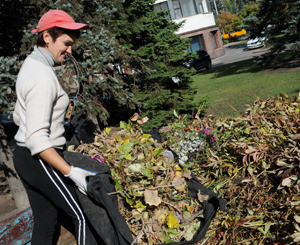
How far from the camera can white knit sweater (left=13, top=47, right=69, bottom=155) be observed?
176cm

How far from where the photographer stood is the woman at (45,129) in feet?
5.84

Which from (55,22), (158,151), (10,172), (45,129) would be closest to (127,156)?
(158,151)

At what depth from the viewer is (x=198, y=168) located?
9.67 ft

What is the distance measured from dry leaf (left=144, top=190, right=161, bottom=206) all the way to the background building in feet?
91.5

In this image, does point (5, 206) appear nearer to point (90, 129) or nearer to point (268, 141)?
point (90, 129)

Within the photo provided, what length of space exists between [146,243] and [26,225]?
1.38m

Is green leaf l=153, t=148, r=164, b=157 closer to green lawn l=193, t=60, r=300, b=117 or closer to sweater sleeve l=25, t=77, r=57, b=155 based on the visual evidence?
sweater sleeve l=25, t=77, r=57, b=155

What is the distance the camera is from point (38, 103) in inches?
69.2

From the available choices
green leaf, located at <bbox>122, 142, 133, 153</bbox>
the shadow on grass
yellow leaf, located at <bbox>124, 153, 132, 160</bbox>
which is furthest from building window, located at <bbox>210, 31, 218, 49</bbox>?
yellow leaf, located at <bbox>124, 153, 132, 160</bbox>

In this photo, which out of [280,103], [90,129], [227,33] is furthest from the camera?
[227,33]

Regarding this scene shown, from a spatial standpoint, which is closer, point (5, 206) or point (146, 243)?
point (146, 243)

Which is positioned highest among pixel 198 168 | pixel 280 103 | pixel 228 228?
pixel 280 103

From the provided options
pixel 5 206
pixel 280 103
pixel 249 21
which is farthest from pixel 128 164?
pixel 249 21

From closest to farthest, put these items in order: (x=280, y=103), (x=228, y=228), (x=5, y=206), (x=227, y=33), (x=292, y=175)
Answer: (x=292, y=175), (x=228, y=228), (x=280, y=103), (x=5, y=206), (x=227, y=33)
